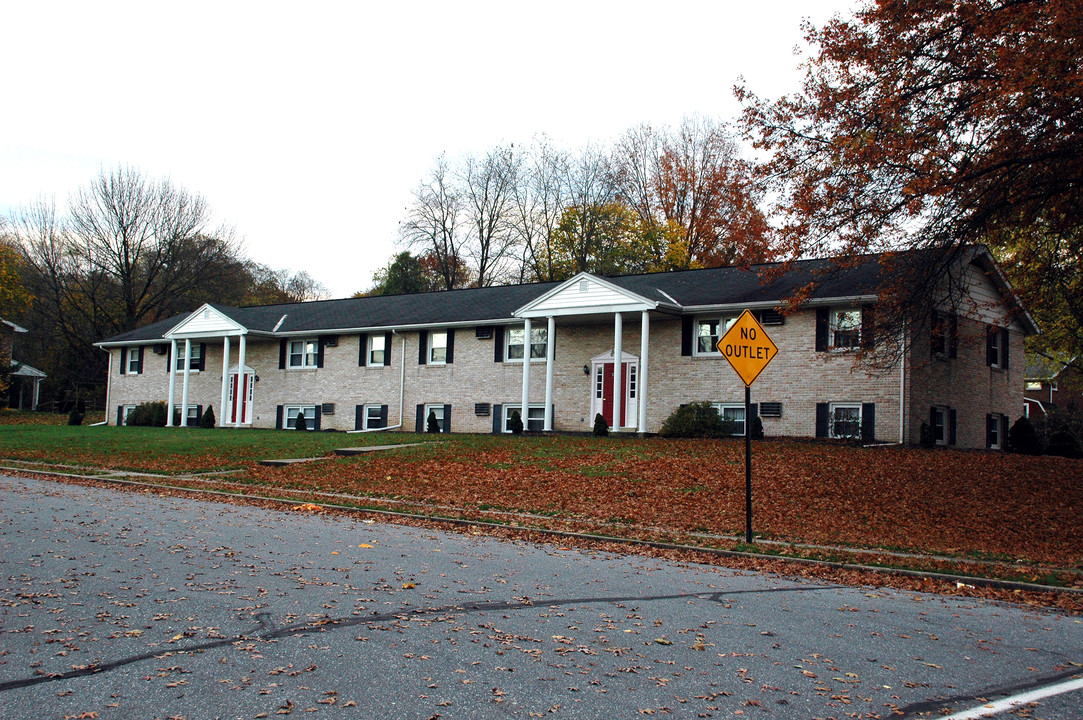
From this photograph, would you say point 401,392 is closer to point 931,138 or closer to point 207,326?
point 207,326

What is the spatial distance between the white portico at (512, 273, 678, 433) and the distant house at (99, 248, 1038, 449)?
Answer: 6 cm

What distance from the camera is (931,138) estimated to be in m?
14.4

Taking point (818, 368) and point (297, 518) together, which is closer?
point (297, 518)

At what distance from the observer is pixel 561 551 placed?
1062 centimetres

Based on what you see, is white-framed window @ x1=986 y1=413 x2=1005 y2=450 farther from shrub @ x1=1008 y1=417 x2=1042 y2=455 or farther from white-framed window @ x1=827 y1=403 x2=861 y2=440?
white-framed window @ x1=827 y1=403 x2=861 y2=440

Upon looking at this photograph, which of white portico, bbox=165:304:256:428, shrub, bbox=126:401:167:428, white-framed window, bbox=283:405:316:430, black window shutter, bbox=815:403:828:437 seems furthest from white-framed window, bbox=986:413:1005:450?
shrub, bbox=126:401:167:428

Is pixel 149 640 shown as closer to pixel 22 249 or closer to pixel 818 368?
pixel 818 368

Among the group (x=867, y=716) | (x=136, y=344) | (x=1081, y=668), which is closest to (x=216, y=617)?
(x=867, y=716)

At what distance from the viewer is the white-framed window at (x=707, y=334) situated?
27234 millimetres

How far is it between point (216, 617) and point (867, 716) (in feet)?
14.3

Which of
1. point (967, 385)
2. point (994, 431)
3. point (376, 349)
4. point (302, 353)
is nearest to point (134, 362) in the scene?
point (302, 353)

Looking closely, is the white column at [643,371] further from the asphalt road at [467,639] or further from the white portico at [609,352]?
the asphalt road at [467,639]

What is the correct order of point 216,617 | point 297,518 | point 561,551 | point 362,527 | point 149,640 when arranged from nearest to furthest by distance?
point 149,640
point 216,617
point 561,551
point 362,527
point 297,518

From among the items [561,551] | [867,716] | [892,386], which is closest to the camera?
[867,716]
